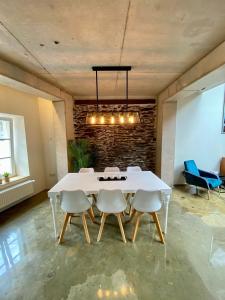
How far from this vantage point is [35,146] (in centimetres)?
426

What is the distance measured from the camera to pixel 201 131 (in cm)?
472

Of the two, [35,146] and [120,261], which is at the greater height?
[35,146]

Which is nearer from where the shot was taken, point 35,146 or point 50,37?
point 50,37

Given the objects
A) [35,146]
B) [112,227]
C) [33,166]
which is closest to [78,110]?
[35,146]

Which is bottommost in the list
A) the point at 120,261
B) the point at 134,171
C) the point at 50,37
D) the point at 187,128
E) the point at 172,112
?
the point at 120,261

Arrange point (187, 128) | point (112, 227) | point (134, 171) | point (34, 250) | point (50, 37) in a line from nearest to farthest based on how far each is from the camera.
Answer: point (50, 37) < point (34, 250) < point (112, 227) < point (134, 171) < point (187, 128)

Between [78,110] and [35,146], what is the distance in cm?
166

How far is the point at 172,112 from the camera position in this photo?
14.5 ft

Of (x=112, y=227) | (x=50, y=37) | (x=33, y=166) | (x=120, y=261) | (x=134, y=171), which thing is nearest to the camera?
(x=50, y=37)

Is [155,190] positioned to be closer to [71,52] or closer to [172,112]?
[71,52]

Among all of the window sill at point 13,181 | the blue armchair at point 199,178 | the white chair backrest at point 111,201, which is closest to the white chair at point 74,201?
the white chair backrest at point 111,201

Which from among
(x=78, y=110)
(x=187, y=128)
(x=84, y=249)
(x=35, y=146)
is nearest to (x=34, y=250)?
(x=84, y=249)

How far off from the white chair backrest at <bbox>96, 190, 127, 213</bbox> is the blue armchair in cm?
261

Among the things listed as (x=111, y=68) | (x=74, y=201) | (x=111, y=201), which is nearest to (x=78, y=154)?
(x=74, y=201)
